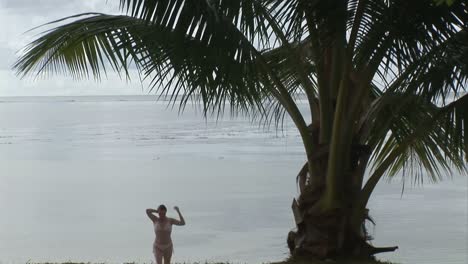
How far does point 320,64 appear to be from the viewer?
8555 mm

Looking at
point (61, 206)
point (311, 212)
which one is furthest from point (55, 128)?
point (311, 212)

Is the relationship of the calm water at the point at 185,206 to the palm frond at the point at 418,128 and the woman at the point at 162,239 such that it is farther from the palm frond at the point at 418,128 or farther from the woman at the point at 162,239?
the woman at the point at 162,239

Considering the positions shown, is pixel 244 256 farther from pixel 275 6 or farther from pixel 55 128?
pixel 55 128

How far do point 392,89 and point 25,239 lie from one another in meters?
9.70

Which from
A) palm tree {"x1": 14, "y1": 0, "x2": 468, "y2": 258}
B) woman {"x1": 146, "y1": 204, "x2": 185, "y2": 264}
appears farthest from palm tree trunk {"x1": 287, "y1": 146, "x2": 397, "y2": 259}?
woman {"x1": 146, "y1": 204, "x2": 185, "y2": 264}

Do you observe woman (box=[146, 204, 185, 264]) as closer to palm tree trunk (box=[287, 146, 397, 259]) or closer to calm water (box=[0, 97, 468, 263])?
palm tree trunk (box=[287, 146, 397, 259])

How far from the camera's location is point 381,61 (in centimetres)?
702

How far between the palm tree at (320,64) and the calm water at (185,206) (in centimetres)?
483

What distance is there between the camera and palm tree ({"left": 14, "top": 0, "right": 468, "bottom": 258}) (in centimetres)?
663

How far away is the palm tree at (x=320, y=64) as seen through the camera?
6.63 m

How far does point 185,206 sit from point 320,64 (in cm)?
1087

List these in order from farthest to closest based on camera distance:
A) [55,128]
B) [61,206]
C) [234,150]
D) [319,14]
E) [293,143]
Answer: [55,128] < [293,143] < [234,150] < [61,206] < [319,14]

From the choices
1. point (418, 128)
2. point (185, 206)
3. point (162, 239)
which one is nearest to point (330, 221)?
point (418, 128)

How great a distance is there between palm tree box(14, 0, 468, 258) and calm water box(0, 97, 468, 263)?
4831 millimetres
